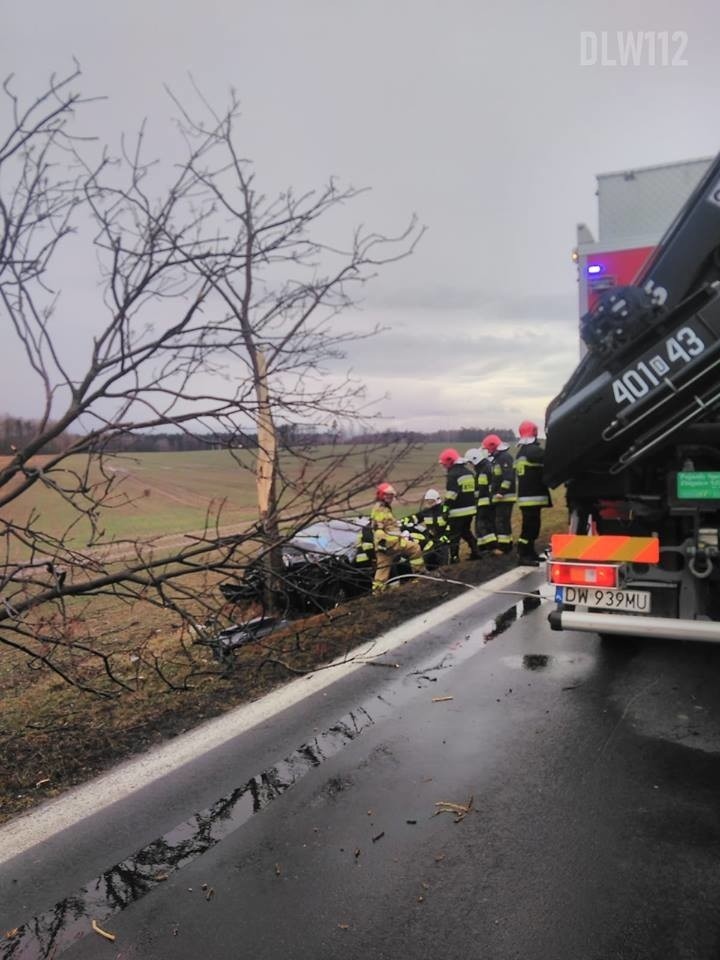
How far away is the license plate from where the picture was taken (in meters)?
4.07

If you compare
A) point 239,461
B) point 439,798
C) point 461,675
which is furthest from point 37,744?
point 461,675

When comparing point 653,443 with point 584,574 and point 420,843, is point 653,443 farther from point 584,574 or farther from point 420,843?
point 420,843

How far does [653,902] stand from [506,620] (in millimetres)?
3628

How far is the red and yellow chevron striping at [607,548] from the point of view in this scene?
13.5 feet

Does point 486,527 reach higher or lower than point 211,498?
lower

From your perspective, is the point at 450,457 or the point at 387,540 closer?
the point at 387,540

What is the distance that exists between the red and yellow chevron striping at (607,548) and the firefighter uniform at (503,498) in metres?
4.84

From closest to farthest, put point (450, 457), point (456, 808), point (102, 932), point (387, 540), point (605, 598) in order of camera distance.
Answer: point (102, 932) < point (456, 808) < point (605, 598) < point (387, 540) < point (450, 457)

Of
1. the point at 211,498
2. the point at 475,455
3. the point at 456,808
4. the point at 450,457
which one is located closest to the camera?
the point at 456,808

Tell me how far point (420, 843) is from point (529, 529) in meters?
5.68

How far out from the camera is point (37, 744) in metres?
3.66

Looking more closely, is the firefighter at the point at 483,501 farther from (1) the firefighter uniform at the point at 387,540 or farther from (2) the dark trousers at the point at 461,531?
(1) the firefighter uniform at the point at 387,540

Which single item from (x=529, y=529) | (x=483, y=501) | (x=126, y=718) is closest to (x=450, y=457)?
(x=483, y=501)

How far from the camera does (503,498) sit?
30.1 ft
